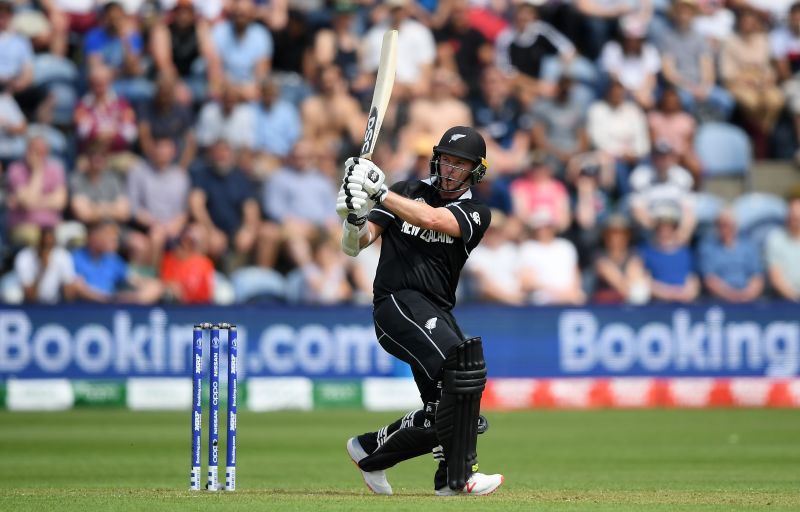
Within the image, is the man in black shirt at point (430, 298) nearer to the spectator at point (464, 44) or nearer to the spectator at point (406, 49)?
the spectator at point (406, 49)

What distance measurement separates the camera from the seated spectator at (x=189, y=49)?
1528cm

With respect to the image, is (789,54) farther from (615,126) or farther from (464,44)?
(464,44)

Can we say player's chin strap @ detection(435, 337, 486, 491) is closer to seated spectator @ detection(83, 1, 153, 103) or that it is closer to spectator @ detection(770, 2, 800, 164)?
seated spectator @ detection(83, 1, 153, 103)

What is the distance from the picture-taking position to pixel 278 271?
46.6 ft

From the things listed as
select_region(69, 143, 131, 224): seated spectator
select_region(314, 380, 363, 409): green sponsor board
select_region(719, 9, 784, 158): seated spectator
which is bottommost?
select_region(314, 380, 363, 409): green sponsor board

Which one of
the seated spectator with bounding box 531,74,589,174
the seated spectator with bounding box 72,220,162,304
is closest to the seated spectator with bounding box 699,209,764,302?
the seated spectator with bounding box 531,74,589,174

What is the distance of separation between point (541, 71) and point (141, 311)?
559cm

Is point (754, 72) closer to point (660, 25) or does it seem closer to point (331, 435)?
point (660, 25)

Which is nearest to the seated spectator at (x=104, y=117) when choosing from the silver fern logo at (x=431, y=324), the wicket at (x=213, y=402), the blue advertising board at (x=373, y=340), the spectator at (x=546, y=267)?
the blue advertising board at (x=373, y=340)

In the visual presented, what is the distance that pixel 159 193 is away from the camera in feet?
46.6

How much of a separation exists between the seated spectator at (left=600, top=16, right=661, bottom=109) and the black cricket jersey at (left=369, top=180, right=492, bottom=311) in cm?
994

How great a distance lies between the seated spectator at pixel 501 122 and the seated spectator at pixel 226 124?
252cm

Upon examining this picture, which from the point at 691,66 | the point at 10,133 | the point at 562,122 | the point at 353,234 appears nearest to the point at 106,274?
the point at 10,133

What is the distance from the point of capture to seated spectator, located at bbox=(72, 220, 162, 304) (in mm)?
13492
